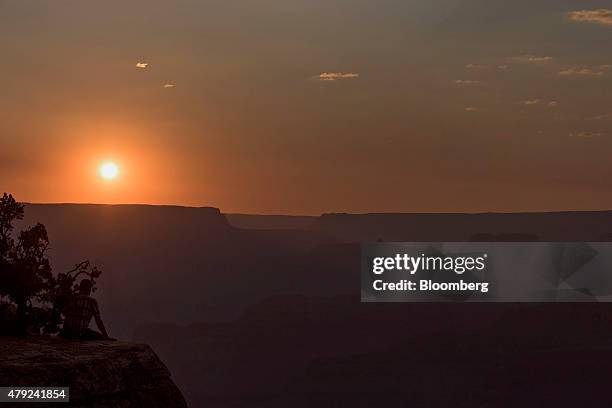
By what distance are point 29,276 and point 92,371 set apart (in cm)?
330

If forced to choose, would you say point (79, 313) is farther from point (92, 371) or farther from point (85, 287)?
point (92, 371)

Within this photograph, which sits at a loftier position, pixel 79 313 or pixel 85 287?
pixel 85 287

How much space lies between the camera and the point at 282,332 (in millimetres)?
137875

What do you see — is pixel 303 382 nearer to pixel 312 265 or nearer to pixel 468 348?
pixel 468 348

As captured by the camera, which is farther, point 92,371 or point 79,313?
point 79,313

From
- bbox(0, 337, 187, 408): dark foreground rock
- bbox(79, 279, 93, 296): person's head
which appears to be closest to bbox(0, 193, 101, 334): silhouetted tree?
bbox(79, 279, 93, 296): person's head

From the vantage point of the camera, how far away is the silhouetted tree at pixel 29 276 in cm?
2222

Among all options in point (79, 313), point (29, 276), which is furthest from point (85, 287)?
point (29, 276)

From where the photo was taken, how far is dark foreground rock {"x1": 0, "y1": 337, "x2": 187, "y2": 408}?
63.9ft

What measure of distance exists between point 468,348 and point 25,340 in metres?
107

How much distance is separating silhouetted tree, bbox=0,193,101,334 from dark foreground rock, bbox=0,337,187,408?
1.12 m

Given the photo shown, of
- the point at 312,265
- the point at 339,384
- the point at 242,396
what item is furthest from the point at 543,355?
the point at 312,265

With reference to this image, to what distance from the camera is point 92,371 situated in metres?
20.3

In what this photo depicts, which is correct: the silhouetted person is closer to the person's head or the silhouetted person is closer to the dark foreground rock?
the person's head
